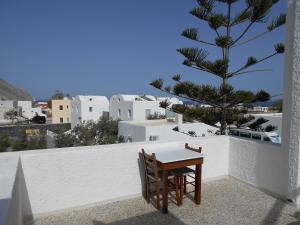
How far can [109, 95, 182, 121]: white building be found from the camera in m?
20.1

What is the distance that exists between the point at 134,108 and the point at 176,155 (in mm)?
17279

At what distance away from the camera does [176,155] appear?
110 inches

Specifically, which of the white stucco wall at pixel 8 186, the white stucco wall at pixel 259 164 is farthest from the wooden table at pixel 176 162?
the white stucco wall at pixel 8 186

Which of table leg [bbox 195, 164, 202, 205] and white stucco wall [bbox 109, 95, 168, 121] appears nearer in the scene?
table leg [bbox 195, 164, 202, 205]

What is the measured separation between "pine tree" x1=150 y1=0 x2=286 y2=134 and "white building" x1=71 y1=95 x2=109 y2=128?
20319mm

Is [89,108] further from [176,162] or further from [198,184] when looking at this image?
[176,162]

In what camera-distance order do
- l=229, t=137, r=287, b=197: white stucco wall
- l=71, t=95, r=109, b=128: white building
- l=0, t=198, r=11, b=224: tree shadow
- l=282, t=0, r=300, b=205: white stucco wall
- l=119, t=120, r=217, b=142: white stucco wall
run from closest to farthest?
l=0, t=198, r=11, b=224: tree shadow, l=282, t=0, r=300, b=205: white stucco wall, l=229, t=137, r=287, b=197: white stucco wall, l=119, t=120, r=217, b=142: white stucco wall, l=71, t=95, r=109, b=128: white building

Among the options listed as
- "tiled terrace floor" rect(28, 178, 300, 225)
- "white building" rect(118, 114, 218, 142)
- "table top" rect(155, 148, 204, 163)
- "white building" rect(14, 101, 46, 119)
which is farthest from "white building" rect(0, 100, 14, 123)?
"table top" rect(155, 148, 204, 163)

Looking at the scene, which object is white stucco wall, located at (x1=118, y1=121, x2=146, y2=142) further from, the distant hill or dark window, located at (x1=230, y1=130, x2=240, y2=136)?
the distant hill

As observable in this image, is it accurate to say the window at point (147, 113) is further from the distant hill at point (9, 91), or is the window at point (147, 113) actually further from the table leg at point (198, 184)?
the distant hill at point (9, 91)

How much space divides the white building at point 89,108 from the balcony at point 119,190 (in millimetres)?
22060

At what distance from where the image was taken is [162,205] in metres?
2.77

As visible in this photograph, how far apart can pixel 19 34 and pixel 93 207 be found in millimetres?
17459

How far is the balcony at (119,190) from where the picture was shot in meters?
2.49
